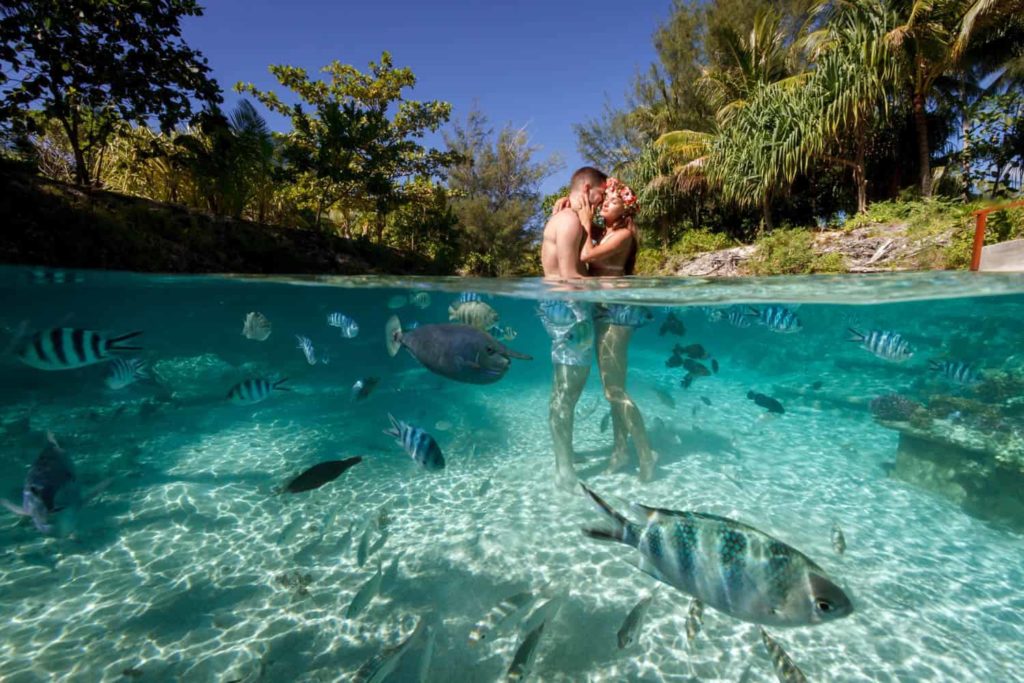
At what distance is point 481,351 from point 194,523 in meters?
5.64

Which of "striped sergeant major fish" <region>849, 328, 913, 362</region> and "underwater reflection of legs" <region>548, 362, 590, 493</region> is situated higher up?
"striped sergeant major fish" <region>849, 328, 913, 362</region>

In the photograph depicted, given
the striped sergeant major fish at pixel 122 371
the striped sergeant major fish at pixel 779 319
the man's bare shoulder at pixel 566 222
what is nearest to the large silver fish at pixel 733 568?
the man's bare shoulder at pixel 566 222

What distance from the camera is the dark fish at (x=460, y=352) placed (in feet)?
8.57

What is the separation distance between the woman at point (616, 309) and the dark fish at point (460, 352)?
3016 mm

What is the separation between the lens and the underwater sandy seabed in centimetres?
359

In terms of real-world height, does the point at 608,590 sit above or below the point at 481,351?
below

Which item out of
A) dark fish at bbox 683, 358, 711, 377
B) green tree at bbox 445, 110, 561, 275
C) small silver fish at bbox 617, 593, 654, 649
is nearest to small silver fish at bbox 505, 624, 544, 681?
small silver fish at bbox 617, 593, 654, 649

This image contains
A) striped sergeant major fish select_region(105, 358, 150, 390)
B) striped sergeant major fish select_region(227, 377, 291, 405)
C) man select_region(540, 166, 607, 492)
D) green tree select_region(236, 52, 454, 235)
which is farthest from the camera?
green tree select_region(236, 52, 454, 235)

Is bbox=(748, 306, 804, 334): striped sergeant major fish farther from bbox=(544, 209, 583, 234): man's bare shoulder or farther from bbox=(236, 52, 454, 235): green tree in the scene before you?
bbox=(236, 52, 454, 235): green tree

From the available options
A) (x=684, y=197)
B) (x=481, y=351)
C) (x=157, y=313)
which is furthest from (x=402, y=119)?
(x=481, y=351)

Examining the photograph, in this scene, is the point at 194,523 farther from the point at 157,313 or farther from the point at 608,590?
the point at 157,313

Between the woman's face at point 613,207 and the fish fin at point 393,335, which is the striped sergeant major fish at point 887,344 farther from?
the fish fin at point 393,335

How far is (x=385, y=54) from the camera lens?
874 inches

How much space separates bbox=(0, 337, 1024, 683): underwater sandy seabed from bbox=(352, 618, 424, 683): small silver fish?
16 cm
